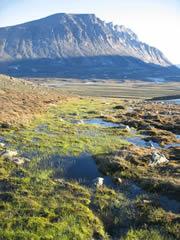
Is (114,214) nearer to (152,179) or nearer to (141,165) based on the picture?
(152,179)

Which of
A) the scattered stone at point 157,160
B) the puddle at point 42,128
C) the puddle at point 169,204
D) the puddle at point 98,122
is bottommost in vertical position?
the puddle at point 98,122

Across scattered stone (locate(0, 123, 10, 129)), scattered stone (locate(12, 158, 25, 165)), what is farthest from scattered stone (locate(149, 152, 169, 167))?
scattered stone (locate(0, 123, 10, 129))

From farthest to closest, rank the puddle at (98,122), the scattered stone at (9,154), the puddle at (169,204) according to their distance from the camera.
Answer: the puddle at (98,122) → the scattered stone at (9,154) → the puddle at (169,204)

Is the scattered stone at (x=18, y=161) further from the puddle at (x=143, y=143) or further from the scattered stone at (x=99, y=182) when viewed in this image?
the puddle at (x=143, y=143)

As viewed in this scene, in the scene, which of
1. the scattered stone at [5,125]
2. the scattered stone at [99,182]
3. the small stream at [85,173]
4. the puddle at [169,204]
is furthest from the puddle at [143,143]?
the puddle at [169,204]

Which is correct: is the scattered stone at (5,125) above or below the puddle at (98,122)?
A: above

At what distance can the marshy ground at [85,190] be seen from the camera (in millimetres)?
17766

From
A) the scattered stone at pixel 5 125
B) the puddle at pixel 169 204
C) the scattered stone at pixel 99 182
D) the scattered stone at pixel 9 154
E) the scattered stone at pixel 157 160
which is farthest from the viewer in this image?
the scattered stone at pixel 5 125

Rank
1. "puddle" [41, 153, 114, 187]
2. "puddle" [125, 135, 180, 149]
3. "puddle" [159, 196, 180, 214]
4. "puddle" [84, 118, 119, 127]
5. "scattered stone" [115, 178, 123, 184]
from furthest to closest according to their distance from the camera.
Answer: "puddle" [84, 118, 119, 127]
"puddle" [125, 135, 180, 149]
"puddle" [41, 153, 114, 187]
"scattered stone" [115, 178, 123, 184]
"puddle" [159, 196, 180, 214]

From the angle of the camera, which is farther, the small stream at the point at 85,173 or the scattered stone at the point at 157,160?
the scattered stone at the point at 157,160

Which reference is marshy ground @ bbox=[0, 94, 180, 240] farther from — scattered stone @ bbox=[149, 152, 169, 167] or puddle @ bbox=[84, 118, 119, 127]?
puddle @ bbox=[84, 118, 119, 127]

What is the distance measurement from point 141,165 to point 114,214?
9.65 meters

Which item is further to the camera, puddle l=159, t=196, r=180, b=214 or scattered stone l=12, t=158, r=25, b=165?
scattered stone l=12, t=158, r=25, b=165

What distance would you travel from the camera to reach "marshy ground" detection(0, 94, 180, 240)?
699 inches
